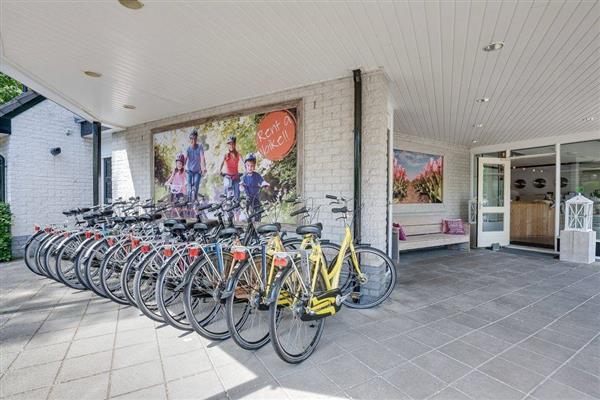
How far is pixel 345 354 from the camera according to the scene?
89.5 inches

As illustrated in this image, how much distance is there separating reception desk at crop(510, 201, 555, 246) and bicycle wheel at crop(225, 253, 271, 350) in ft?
27.7

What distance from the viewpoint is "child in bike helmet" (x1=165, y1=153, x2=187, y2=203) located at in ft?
17.6

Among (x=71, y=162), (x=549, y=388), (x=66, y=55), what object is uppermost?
(x=66, y=55)

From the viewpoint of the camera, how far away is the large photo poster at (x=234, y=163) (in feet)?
13.5

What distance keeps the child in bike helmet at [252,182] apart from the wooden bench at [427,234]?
2731mm

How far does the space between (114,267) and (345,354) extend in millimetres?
2542

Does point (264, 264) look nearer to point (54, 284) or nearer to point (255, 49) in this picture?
point (255, 49)

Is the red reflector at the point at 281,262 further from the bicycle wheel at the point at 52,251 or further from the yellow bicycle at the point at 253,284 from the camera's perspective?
the bicycle wheel at the point at 52,251

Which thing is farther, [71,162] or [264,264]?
[71,162]

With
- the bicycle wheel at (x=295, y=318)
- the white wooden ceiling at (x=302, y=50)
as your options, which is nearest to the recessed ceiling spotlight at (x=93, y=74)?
the white wooden ceiling at (x=302, y=50)

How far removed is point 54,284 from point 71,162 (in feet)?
11.3

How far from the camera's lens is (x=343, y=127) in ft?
11.9

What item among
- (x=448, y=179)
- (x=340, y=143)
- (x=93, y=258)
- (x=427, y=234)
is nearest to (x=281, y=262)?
(x=340, y=143)

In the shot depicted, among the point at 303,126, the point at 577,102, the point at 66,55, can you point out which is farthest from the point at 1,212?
the point at 577,102
